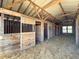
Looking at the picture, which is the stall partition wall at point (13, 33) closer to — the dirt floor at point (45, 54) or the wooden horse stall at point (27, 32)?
the wooden horse stall at point (27, 32)

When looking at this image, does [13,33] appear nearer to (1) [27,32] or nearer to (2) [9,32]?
(2) [9,32]

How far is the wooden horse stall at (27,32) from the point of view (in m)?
7.29

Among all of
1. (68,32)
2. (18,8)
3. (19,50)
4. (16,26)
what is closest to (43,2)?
(18,8)

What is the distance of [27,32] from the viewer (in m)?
7.84

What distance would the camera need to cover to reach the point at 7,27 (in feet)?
19.2

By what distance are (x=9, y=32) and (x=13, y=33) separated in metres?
0.28

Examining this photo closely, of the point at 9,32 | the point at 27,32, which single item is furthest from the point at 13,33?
the point at 27,32

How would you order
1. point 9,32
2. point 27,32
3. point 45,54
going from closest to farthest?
point 9,32
point 45,54
point 27,32

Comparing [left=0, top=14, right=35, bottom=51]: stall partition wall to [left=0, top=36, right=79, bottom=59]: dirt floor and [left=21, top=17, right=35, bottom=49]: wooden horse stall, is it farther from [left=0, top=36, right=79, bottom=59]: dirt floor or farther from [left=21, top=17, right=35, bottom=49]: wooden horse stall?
[left=0, top=36, right=79, bottom=59]: dirt floor

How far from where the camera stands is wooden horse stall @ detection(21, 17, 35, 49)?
7286 mm

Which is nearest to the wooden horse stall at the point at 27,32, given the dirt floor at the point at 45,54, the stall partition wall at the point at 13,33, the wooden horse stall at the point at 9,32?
the stall partition wall at the point at 13,33

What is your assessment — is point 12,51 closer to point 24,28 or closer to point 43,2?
point 24,28

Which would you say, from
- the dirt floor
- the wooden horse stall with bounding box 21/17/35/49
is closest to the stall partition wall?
the wooden horse stall with bounding box 21/17/35/49

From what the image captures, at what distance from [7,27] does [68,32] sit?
1841 centimetres
